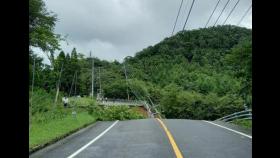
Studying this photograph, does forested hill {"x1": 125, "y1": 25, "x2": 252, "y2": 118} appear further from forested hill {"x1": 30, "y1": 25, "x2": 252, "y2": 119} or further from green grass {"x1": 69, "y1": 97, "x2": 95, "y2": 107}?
green grass {"x1": 69, "y1": 97, "x2": 95, "y2": 107}

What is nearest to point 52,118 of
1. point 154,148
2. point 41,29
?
point 41,29

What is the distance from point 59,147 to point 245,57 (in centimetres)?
1098

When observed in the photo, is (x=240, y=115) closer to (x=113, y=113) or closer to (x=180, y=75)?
(x=113, y=113)

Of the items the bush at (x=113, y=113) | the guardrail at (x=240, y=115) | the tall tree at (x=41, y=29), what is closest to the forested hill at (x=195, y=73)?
the bush at (x=113, y=113)

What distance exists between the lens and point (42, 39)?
20.5 m

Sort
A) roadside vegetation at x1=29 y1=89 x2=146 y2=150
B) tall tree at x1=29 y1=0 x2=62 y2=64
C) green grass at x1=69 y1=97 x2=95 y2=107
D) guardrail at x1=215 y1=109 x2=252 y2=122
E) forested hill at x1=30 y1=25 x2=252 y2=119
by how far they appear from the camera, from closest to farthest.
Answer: roadside vegetation at x1=29 y1=89 x2=146 y2=150
tall tree at x1=29 y1=0 x2=62 y2=64
guardrail at x1=215 y1=109 x2=252 y2=122
green grass at x1=69 y1=97 x2=95 y2=107
forested hill at x1=30 y1=25 x2=252 y2=119

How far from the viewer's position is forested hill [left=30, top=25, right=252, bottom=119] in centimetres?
5097

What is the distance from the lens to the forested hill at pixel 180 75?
51.0 metres

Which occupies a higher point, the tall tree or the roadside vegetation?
the tall tree

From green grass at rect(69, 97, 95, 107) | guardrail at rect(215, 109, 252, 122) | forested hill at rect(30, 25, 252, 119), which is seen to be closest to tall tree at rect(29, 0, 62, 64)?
guardrail at rect(215, 109, 252, 122)

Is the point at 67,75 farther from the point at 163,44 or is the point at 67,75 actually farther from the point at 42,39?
the point at 42,39

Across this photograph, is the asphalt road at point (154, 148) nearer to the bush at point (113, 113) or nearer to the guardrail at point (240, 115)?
the guardrail at point (240, 115)
